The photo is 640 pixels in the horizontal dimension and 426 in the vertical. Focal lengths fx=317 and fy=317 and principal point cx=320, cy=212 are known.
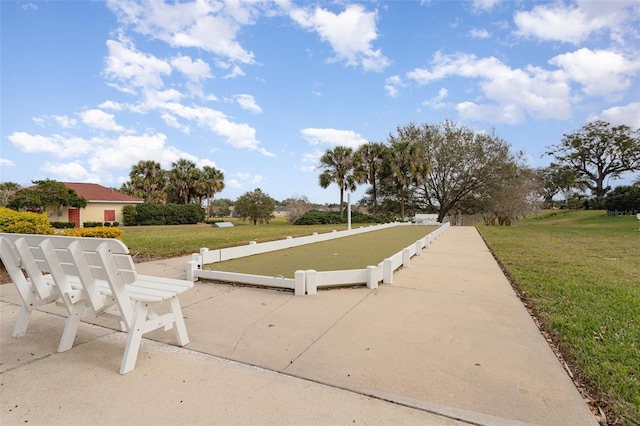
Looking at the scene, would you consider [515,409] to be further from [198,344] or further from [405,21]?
[405,21]

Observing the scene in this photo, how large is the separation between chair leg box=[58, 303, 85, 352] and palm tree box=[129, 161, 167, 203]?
39780mm

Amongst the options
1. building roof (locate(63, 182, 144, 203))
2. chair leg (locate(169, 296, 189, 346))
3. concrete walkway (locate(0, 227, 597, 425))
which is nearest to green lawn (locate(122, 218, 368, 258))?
concrete walkway (locate(0, 227, 597, 425))

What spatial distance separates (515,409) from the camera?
1955mm

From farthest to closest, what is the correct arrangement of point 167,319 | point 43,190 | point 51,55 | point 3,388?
point 43,190 < point 51,55 < point 167,319 < point 3,388

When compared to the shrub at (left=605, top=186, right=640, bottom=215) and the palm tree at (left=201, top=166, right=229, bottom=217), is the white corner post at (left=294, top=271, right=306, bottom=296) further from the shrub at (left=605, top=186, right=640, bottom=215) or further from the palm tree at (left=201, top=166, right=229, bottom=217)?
the shrub at (left=605, top=186, right=640, bottom=215)

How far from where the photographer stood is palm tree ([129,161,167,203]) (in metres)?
38.6

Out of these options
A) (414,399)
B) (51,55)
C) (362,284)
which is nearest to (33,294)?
(414,399)

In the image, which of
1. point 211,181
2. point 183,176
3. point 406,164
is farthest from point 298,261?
point 183,176

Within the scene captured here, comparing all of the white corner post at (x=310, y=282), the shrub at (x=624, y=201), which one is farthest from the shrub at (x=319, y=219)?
the shrub at (x=624, y=201)

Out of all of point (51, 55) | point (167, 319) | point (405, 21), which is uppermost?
point (405, 21)

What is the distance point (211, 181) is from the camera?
126 feet

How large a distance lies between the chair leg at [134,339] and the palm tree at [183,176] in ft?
126

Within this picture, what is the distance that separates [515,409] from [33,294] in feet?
13.5

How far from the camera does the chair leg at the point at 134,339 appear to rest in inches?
93.4
